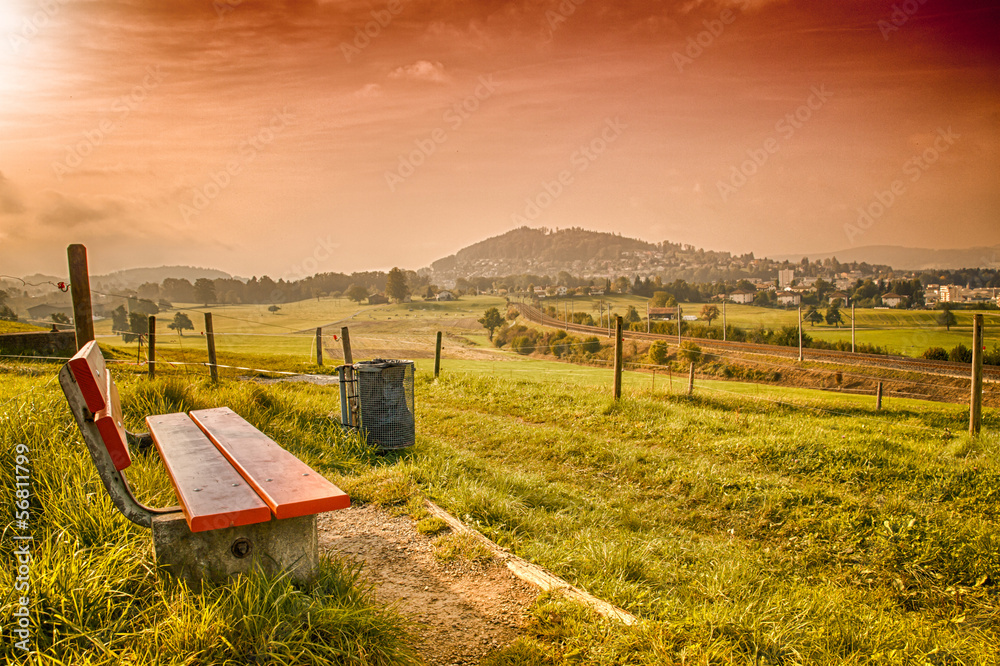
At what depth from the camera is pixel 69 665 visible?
6.57 ft

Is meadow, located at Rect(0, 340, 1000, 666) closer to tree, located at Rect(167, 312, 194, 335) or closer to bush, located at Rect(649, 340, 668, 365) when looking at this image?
tree, located at Rect(167, 312, 194, 335)

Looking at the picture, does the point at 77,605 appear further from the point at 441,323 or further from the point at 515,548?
the point at 441,323

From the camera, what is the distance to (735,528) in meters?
5.62

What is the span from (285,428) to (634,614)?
13.3 feet

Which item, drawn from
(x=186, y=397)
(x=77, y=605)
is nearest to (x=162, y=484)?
(x=77, y=605)

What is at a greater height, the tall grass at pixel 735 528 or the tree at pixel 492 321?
the tall grass at pixel 735 528

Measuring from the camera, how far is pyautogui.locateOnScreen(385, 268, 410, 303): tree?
101 meters

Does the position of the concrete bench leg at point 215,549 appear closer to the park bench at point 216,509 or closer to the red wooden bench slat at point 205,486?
the park bench at point 216,509

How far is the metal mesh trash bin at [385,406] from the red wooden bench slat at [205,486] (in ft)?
8.12

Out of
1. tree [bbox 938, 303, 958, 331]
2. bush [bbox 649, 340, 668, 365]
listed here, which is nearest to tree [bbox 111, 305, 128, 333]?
bush [bbox 649, 340, 668, 365]

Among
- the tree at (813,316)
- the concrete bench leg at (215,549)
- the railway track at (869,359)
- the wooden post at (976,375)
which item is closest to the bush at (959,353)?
the railway track at (869,359)

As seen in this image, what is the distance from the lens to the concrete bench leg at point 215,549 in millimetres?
2441

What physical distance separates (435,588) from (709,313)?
8528 centimetres

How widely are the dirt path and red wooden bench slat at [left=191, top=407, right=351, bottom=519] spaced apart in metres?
0.58
